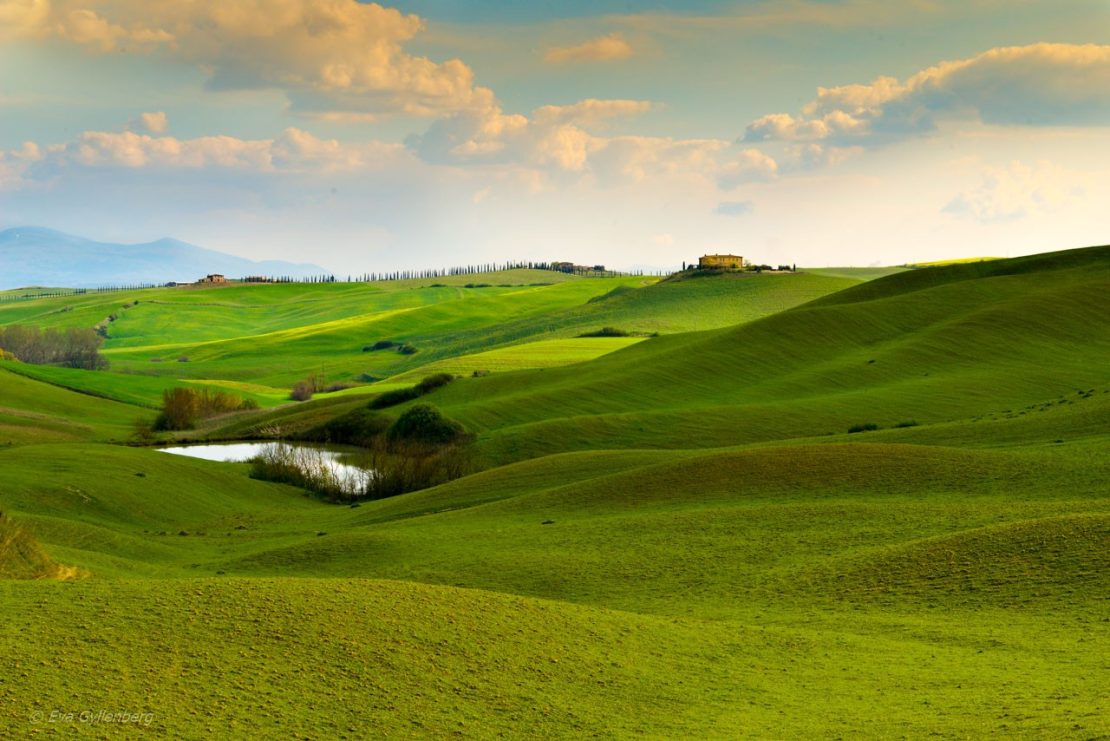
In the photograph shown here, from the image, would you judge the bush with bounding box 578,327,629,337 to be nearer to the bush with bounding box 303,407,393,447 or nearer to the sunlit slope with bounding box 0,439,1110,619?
the bush with bounding box 303,407,393,447

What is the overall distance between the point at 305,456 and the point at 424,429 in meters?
8.21

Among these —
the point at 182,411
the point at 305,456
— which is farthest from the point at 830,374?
the point at 182,411

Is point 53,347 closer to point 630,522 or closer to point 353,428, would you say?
point 353,428

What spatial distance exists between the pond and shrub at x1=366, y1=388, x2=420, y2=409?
27.6 ft

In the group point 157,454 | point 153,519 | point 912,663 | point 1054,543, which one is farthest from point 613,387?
point 912,663

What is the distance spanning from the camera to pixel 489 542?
34.4m

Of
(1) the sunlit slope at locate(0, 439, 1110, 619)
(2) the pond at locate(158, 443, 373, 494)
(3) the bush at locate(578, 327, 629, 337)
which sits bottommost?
(2) the pond at locate(158, 443, 373, 494)

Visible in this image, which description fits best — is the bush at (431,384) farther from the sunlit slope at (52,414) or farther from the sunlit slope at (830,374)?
the sunlit slope at (52,414)

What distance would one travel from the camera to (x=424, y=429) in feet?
244

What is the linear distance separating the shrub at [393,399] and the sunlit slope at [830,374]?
9.03 feet

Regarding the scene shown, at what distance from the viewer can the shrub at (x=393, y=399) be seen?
296 ft

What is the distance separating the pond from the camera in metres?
63.8

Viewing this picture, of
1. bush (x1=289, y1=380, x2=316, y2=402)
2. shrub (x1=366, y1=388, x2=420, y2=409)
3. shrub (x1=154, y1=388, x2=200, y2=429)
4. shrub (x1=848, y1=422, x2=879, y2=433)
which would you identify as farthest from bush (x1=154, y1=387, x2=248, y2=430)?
shrub (x1=848, y1=422, x2=879, y2=433)

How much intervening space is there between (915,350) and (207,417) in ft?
187
